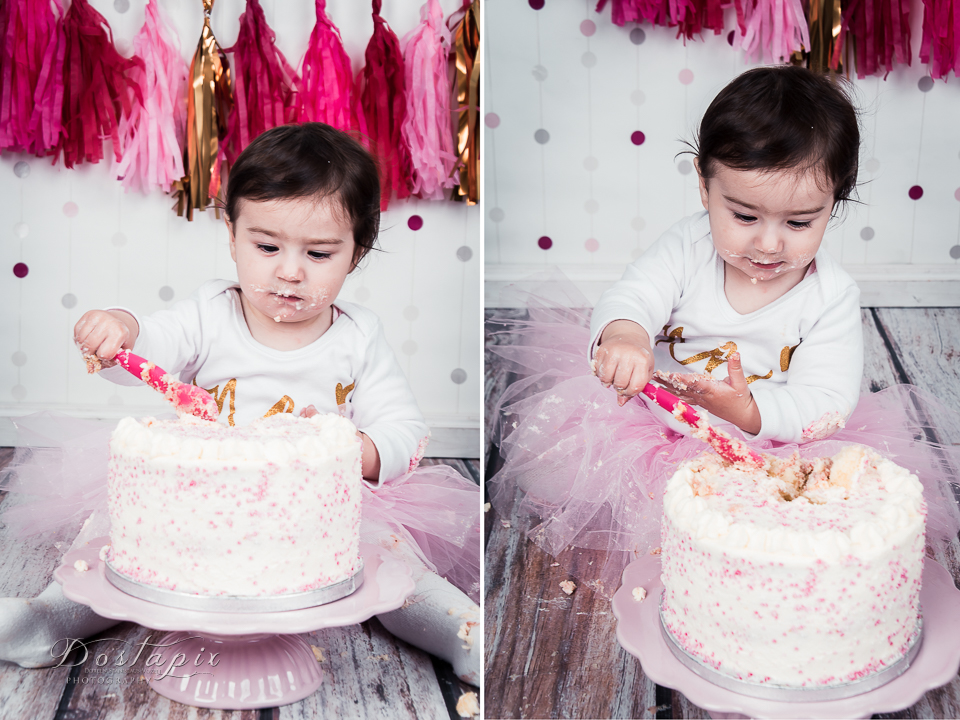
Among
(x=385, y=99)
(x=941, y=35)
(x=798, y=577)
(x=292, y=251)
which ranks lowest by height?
(x=798, y=577)

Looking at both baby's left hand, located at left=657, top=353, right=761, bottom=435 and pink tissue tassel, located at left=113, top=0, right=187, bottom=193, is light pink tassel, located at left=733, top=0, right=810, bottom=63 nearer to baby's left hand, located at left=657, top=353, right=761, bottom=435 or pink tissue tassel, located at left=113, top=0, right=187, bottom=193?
baby's left hand, located at left=657, top=353, right=761, bottom=435

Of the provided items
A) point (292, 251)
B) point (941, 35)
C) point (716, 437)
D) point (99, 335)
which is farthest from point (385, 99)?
point (941, 35)

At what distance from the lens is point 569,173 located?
6.59 feet

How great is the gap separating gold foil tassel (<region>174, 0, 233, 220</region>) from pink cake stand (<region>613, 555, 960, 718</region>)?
40.2 inches

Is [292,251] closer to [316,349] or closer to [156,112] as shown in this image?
[316,349]

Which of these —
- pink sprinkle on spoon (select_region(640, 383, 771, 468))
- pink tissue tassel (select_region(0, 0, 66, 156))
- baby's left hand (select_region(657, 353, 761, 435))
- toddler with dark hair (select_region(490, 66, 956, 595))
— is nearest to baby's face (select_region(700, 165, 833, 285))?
toddler with dark hair (select_region(490, 66, 956, 595))

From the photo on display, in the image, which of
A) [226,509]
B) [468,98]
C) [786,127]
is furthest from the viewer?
[468,98]

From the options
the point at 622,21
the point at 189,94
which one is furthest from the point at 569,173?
the point at 189,94

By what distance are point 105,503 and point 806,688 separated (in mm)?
925

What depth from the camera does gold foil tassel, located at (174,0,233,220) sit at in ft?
5.00

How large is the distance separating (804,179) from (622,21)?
904 millimetres

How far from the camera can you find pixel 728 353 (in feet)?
4.23

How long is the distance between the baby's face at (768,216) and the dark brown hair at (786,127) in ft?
0.05

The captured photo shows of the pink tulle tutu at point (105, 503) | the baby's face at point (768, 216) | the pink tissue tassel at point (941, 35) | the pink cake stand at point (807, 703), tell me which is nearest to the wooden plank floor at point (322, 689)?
the pink tulle tutu at point (105, 503)
